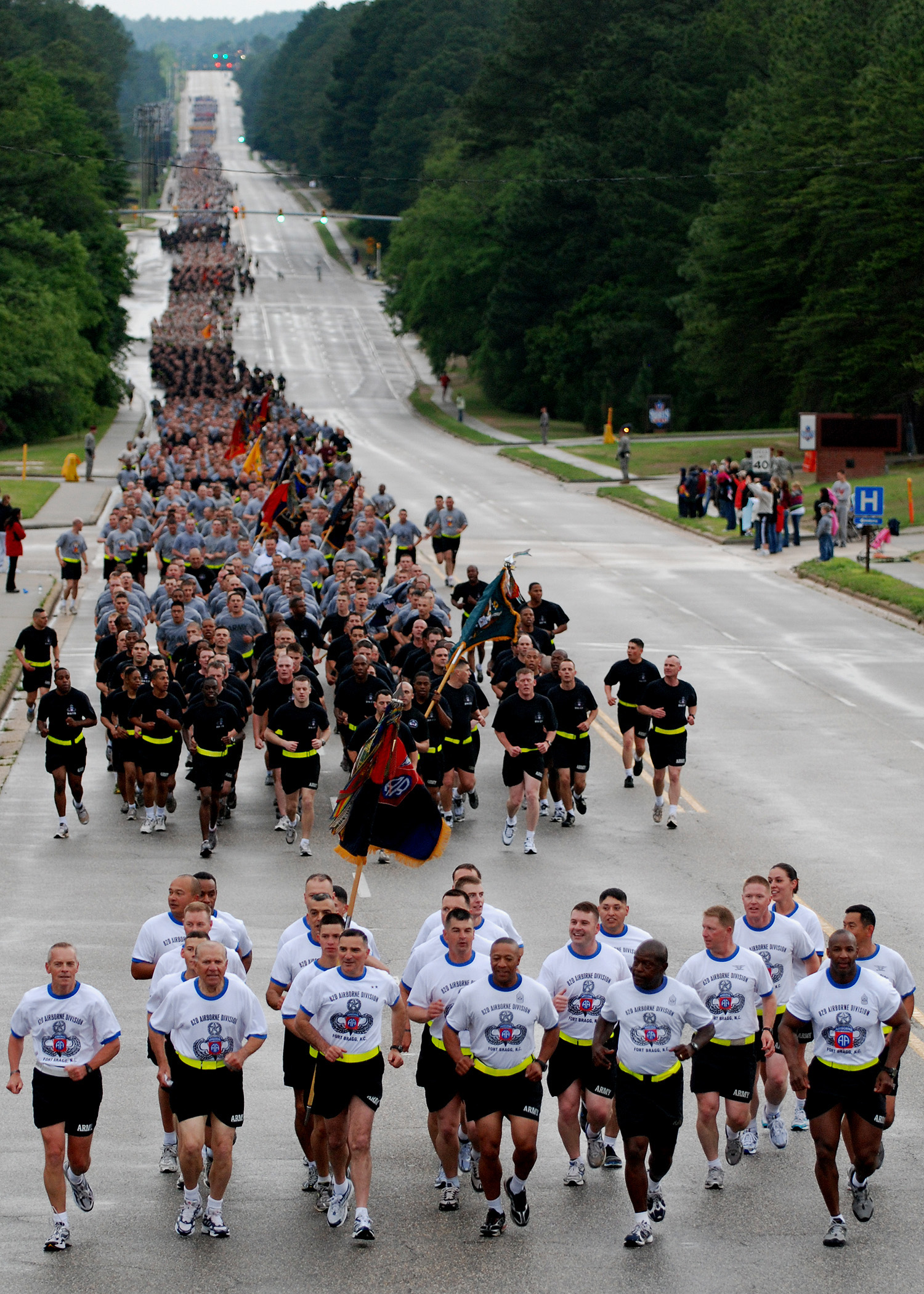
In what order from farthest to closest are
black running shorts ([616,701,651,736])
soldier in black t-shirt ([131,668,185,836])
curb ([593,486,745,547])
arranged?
1. curb ([593,486,745,547])
2. black running shorts ([616,701,651,736])
3. soldier in black t-shirt ([131,668,185,836])

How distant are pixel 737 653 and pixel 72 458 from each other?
32.4 m

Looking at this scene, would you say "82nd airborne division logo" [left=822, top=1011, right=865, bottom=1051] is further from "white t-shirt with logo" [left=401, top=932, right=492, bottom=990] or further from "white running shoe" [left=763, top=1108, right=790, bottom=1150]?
"white t-shirt with logo" [left=401, top=932, right=492, bottom=990]

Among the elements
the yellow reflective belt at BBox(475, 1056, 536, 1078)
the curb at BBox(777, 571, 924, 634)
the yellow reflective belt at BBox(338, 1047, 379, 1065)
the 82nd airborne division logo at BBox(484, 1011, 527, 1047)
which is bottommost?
the curb at BBox(777, 571, 924, 634)

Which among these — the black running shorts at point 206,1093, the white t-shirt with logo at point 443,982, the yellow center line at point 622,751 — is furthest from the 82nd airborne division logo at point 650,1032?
the yellow center line at point 622,751

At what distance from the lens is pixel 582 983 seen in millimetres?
10164

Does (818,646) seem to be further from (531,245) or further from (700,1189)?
(531,245)

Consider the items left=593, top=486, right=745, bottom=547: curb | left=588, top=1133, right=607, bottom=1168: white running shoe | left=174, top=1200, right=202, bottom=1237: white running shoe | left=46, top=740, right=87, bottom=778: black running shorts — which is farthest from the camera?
left=593, top=486, right=745, bottom=547: curb

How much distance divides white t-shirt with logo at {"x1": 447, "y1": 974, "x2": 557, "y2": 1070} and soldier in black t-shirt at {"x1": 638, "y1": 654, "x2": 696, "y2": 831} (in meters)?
9.16

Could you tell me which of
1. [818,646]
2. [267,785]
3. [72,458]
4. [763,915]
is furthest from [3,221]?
[763,915]

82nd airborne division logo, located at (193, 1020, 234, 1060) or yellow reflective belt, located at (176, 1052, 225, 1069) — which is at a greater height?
82nd airborne division logo, located at (193, 1020, 234, 1060)

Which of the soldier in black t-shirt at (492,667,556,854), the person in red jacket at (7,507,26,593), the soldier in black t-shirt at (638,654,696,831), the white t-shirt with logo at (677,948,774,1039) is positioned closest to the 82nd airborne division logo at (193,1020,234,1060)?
the white t-shirt with logo at (677,948,774,1039)

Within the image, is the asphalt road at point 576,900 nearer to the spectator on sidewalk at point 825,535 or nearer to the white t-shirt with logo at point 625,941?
the white t-shirt with logo at point 625,941

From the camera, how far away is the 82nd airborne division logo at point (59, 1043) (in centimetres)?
970

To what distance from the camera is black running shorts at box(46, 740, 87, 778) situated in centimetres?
1838
